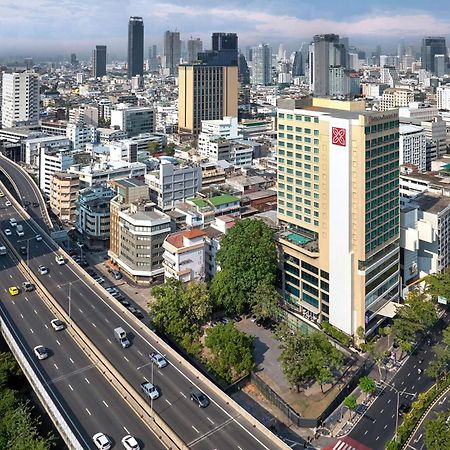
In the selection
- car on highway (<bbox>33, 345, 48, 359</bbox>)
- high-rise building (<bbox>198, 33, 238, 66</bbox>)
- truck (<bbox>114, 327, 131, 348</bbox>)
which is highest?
high-rise building (<bbox>198, 33, 238, 66</bbox>)

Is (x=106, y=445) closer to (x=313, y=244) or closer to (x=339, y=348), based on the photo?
(x=339, y=348)

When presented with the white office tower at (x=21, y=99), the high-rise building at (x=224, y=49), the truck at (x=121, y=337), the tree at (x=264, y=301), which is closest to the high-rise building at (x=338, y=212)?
the tree at (x=264, y=301)

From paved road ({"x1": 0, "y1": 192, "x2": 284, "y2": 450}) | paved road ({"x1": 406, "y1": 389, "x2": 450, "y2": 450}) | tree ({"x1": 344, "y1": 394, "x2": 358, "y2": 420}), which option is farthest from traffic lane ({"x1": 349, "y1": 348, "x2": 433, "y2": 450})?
paved road ({"x1": 0, "y1": 192, "x2": 284, "y2": 450})

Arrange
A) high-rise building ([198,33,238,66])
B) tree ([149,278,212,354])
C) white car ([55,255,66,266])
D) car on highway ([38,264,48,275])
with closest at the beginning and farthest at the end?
tree ([149,278,212,354]) < car on highway ([38,264,48,275]) < white car ([55,255,66,266]) < high-rise building ([198,33,238,66])

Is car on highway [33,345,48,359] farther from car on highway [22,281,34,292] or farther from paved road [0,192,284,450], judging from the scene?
car on highway [22,281,34,292]

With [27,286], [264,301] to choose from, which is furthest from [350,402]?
[27,286]

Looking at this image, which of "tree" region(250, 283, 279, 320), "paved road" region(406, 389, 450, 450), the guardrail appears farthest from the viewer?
"tree" region(250, 283, 279, 320)

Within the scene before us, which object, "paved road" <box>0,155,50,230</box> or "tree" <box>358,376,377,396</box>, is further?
"paved road" <box>0,155,50,230</box>
